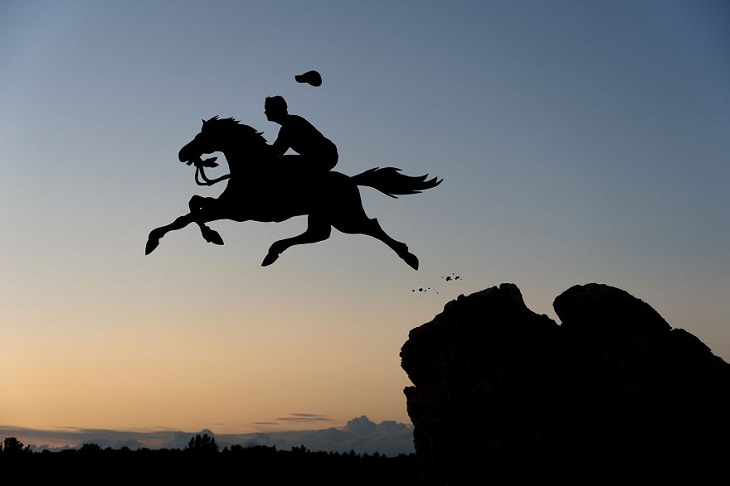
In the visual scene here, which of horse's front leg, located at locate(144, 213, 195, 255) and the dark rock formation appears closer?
the dark rock formation

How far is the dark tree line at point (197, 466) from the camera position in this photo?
355 inches

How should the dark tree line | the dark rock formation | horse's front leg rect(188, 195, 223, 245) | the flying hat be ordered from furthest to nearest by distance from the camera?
the dark tree line, horse's front leg rect(188, 195, 223, 245), the flying hat, the dark rock formation

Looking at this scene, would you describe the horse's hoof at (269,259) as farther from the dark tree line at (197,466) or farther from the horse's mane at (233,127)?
the dark tree line at (197,466)

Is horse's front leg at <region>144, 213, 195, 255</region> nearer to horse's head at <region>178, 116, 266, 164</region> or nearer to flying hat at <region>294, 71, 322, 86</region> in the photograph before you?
horse's head at <region>178, 116, 266, 164</region>

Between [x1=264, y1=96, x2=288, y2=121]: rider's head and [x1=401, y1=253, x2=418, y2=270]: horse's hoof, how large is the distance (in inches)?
86.7

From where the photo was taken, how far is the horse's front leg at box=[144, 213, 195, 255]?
787 centimetres

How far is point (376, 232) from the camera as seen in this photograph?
7.95 m

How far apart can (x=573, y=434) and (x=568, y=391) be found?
451 millimetres

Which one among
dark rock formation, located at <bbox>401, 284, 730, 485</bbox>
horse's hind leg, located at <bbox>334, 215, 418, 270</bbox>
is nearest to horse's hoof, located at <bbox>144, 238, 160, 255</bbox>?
horse's hind leg, located at <bbox>334, 215, 418, 270</bbox>

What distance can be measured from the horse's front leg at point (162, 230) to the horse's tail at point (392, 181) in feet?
6.77

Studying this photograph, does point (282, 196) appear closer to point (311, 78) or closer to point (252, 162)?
point (252, 162)

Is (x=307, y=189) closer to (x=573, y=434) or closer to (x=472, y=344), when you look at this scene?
(x=472, y=344)

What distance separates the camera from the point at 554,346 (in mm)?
7031

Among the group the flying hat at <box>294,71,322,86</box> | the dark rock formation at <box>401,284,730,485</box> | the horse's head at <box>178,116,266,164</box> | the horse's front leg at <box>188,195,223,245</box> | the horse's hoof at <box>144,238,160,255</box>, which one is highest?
the flying hat at <box>294,71,322,86</box>
